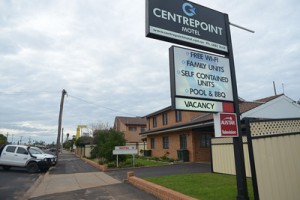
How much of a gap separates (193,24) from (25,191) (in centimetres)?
991

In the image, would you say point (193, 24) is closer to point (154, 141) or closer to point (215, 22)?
point (215, 22)

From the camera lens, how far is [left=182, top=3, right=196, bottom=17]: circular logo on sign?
299 inches

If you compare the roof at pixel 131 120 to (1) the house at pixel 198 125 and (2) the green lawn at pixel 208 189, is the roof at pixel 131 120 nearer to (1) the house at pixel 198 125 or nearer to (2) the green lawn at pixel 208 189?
→ (1) the house at pixel 198 125

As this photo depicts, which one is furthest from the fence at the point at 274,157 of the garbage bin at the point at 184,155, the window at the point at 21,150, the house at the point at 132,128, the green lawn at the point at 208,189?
the house at the point at 132,128

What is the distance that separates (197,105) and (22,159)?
17.2 meters

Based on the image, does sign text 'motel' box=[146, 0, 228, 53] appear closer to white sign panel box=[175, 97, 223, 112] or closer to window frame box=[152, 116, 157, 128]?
white sign panel box=[175, 97, 223, 112]

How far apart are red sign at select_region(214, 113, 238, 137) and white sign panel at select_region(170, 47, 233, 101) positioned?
1.68 ft

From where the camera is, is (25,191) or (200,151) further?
(200,151)

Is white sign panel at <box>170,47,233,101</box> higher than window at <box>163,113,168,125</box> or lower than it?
lower

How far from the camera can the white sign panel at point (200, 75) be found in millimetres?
6837

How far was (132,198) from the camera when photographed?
31.2 feet

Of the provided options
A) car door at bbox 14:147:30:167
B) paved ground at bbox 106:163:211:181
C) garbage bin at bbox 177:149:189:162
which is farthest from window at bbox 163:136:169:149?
car door at bbox 14:147:30:167

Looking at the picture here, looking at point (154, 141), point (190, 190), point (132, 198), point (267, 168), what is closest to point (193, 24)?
point (267, 168)

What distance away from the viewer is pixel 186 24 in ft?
A: 24.6
